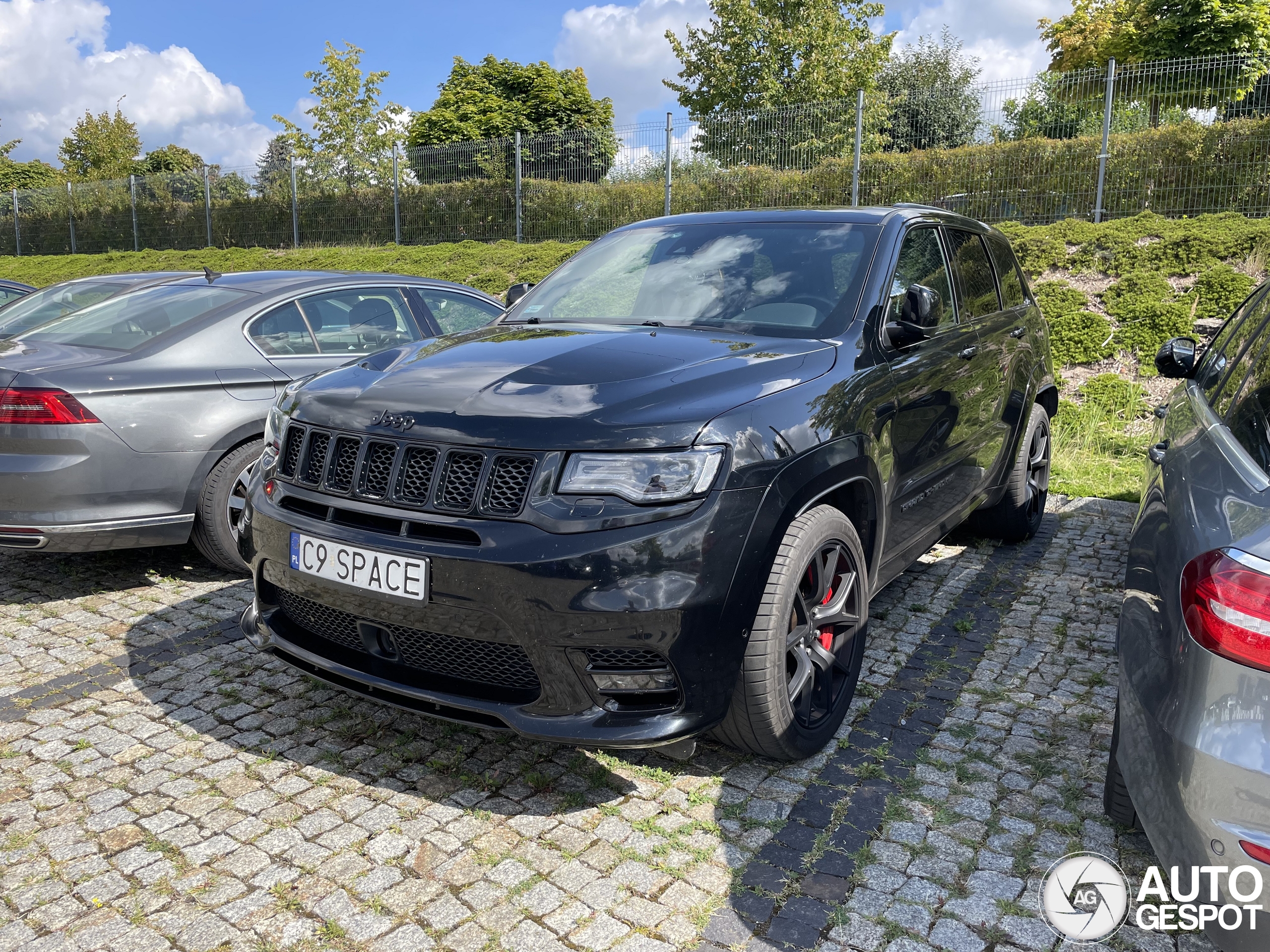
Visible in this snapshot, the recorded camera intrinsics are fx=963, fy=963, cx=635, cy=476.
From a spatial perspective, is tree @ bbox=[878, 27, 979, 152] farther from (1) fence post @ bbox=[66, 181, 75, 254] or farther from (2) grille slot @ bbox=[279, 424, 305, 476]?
(1) fence post @ bbox=[66, 181, 75, 254]

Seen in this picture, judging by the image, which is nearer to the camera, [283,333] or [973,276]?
[973,276]

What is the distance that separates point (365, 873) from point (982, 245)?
4333 mm

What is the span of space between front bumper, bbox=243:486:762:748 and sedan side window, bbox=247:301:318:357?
2.75 metres

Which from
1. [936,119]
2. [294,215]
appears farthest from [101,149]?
[936,119]

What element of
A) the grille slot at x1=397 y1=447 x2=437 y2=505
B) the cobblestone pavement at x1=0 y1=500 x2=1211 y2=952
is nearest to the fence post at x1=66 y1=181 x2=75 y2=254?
the cobblestone pavement at x1=0 y1=500 x2=1211 y2=952

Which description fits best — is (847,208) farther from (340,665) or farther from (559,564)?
(340,665)

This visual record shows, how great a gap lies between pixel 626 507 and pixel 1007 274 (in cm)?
383

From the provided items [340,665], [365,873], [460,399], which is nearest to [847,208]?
[460,399]

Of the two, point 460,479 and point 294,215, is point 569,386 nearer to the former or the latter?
point 460,479

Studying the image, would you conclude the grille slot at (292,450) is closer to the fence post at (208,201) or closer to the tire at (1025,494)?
the tire at (1025,494)

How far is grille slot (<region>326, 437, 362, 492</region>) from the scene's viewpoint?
295cm

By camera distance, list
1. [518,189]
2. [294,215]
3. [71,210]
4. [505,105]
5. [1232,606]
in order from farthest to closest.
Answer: [505,105] → [71,210] → [294,215] → [518,189] → [1232,606]

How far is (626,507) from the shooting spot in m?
2.61

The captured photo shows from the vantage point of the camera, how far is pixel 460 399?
9.47 ft
